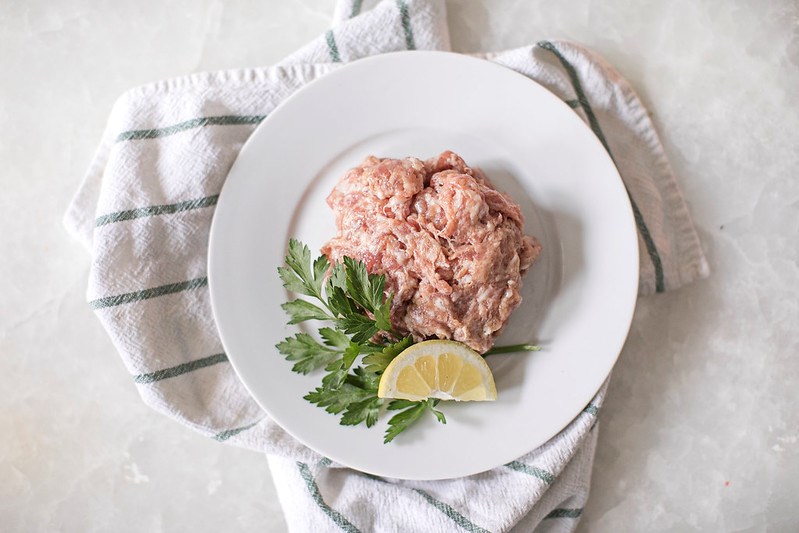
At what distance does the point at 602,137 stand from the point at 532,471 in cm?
160

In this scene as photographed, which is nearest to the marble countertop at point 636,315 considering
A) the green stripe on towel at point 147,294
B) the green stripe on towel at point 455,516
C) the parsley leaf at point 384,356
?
the green stripe on towel at point 147,294

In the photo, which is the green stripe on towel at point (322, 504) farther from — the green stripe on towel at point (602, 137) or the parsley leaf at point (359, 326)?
the green stripe on towel at point (602, 137)

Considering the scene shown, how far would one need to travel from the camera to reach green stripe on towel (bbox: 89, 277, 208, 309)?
112 inches

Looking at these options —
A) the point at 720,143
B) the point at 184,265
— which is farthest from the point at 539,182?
the point at 184,265

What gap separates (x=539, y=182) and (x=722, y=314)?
1180 millimetres

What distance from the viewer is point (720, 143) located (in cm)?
325

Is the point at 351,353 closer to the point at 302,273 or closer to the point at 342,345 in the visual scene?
the point at 342,345

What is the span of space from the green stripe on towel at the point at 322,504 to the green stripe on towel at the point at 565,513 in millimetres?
931

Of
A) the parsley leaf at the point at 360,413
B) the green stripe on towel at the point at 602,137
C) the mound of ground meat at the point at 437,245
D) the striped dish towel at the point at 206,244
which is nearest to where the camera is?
the mound of ground meat at the point at 437,245

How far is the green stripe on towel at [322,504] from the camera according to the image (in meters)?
2.94

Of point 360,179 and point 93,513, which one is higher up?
point 360,179

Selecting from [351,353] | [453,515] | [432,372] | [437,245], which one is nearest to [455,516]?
[453,515]

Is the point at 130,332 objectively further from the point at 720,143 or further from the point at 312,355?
the point at 720,143

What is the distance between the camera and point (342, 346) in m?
2.75
